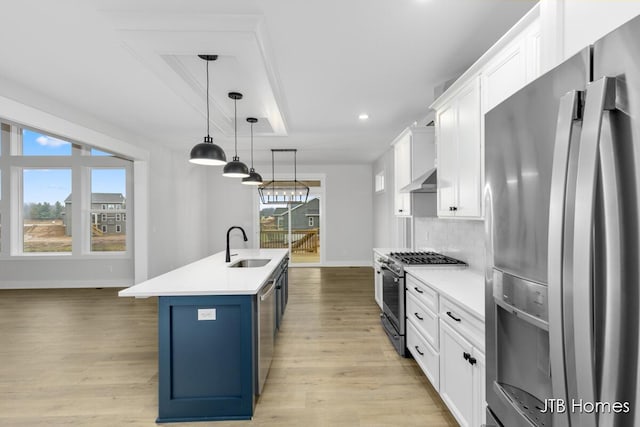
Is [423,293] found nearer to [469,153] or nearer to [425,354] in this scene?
[425,354]

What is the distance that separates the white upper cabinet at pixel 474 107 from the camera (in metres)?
1.62

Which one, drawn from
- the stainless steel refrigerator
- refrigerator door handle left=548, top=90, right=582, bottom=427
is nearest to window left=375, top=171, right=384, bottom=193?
the stainless steel refrigerator

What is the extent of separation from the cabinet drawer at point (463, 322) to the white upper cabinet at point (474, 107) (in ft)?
2.22

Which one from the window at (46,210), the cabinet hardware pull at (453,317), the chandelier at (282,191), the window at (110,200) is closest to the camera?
the cabinet hardware pull at (453,317)

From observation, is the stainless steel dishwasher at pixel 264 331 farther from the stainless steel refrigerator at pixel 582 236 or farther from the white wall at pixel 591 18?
the white wall at pixel 591 18

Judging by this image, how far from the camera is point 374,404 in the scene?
2.17m

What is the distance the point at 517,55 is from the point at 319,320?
3379 millimetres

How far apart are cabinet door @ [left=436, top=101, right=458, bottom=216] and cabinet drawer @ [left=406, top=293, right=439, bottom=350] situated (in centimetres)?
83

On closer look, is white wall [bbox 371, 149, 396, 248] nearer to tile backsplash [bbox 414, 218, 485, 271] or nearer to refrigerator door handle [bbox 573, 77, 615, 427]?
tile backsplash [bbox 414, 218, 485, 271]

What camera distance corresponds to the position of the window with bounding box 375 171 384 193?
6.57 metres

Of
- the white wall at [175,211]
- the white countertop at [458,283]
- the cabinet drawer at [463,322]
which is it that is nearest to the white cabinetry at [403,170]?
the white countertop at [458,283]

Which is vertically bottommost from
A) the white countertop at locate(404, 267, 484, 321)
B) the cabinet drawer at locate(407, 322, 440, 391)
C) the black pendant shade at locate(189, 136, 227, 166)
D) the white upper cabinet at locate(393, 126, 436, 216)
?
the cabinet drawer at locate(407, 322, 440, 391)

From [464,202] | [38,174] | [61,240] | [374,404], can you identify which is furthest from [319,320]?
[38,174]

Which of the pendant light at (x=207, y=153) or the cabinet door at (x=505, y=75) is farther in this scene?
the pendant light at (x=207, y=153)
